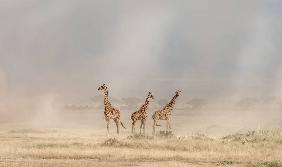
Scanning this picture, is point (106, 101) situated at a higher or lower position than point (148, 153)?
higher

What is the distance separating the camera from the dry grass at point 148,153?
121ft

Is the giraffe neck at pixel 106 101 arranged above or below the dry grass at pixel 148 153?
above

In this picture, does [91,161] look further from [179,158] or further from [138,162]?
[179,158]

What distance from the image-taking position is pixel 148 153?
132 ft

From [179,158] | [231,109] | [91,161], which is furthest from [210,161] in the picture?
[231,109]

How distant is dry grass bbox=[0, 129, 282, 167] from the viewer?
36875mm

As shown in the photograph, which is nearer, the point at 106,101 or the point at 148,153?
the point at 148,153

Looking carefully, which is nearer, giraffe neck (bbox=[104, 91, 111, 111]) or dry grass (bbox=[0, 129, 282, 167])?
dry grass (bbox=[0, 129, 282, 167])

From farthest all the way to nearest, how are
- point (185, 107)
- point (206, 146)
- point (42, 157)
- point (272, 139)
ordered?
point (185, 107) < point (272, 139) < point (206, 146) < point (42, 157)

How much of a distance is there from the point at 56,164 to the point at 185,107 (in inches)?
4543

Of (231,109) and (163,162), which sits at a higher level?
(231,109)

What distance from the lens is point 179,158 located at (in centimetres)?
3912

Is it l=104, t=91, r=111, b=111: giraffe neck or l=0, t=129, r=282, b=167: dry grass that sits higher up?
l=104, t=91, r=111, b=111: giraffe neck

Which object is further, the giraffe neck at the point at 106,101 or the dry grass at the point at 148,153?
the giraffe neck at the point at 106,101
